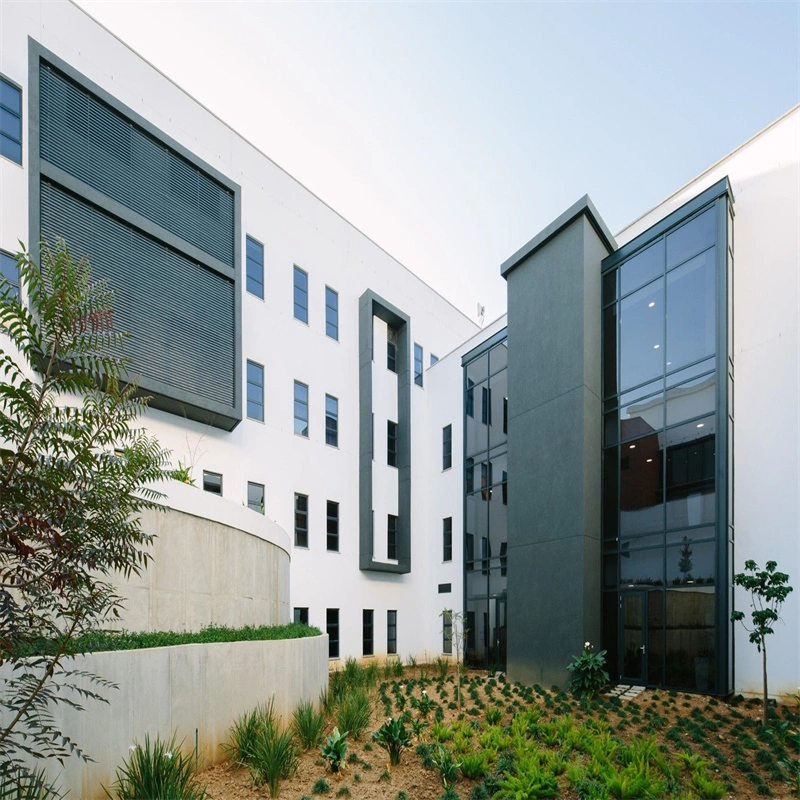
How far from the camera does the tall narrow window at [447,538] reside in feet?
78.4

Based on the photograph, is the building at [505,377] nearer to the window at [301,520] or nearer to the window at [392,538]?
the window at [301,520]

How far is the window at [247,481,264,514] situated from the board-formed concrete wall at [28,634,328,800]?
903cm

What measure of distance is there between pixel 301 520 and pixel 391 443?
584cm

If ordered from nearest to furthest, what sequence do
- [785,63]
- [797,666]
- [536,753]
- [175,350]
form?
1. [536,753]
2. [785,63]
3. [797,666]
4. [175,350]

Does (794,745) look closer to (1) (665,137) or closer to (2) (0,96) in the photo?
(1) (665,137)

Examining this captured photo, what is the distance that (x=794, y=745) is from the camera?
9.66 metres

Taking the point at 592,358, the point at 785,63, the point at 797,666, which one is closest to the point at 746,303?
the point at 592,358

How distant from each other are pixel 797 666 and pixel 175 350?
1460 cm

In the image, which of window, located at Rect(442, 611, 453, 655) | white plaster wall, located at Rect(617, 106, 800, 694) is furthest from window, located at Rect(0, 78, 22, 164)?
window, located at Rect(442, 611, 453, 655)

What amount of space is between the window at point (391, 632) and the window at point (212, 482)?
351 inches

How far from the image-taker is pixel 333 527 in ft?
70.9

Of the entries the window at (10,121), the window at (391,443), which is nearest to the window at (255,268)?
the window at (10,121)

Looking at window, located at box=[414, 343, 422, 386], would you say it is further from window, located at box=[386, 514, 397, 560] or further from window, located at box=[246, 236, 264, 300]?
window, located at box=[246, 236, 264, 300]

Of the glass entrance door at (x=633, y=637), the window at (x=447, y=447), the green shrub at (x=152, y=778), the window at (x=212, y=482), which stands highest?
the window at (x=447, y=447)
